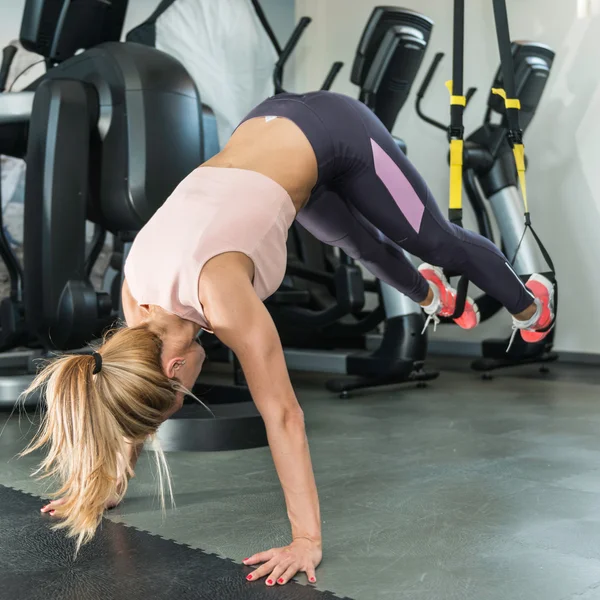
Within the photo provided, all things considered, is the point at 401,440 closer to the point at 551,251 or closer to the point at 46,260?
the point at 46,260

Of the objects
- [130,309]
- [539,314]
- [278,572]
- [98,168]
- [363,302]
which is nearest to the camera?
[278,572]

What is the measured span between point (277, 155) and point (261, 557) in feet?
3.26

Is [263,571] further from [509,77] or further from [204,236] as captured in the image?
[509,77]

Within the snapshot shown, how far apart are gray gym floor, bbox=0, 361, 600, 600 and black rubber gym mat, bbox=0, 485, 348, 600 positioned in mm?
60

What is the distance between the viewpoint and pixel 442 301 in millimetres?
3006

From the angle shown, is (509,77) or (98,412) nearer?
(98,412)

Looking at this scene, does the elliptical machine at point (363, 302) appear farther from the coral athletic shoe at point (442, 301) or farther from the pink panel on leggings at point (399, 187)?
the pink panel on leggings at point (399, 187)

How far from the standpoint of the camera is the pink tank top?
1801mm

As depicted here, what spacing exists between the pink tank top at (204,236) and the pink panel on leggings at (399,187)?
39 cm

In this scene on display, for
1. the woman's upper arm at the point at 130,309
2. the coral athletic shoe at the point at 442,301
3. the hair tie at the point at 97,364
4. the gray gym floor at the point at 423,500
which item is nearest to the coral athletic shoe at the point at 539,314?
the coral athletic shoe at the point at 442,301

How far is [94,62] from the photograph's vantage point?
337cm

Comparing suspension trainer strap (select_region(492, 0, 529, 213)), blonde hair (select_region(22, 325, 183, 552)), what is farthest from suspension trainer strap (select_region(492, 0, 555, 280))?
blonde hair (select_region(22, 325, 183, 552))

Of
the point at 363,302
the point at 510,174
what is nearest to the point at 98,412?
the point at 363,302

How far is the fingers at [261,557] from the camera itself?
1758 mm
